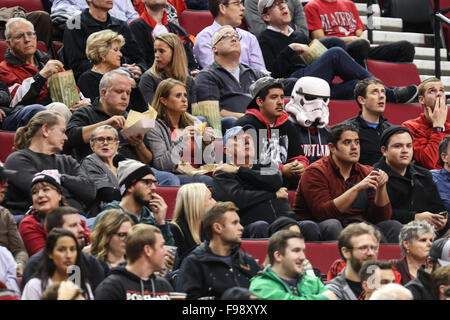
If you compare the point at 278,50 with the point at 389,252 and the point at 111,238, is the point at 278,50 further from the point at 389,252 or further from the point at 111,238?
the point at 111,238

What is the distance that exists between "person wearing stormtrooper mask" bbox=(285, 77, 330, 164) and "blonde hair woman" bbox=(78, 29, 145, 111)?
3.25ft

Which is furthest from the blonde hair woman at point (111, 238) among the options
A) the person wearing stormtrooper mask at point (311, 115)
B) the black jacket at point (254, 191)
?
the person wearing stormtrooper mask at point (311, 115)

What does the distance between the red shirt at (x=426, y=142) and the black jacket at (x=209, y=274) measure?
237 centimetres

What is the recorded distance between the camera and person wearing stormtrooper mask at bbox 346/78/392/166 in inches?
267

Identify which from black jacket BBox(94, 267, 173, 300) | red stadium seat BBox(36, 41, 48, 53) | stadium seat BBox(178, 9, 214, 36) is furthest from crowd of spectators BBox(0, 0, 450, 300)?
stadium seat BBox(178, 9, 214, 36)

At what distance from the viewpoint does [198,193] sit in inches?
214

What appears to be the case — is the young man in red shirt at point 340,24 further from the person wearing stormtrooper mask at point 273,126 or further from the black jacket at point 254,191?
the black jacket at point 254,191

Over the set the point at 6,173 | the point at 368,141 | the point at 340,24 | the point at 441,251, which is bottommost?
the point at 441,251

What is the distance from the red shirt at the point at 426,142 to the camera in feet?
22.7

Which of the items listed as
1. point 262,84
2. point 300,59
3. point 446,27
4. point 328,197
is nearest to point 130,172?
point 328,197

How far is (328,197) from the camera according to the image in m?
5.97

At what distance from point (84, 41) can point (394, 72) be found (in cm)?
267

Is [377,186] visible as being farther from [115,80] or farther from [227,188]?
[115,80]

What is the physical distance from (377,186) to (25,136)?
195 cm
